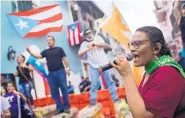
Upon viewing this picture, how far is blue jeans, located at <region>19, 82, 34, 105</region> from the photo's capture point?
3086mm

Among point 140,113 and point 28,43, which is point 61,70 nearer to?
point 28,43

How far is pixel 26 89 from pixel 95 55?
69 centimetres

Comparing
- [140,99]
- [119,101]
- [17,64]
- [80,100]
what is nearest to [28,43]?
[17,64]

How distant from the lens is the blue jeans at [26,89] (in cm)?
309

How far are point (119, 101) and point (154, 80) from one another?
5.96ft

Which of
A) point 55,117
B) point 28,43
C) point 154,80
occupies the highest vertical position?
point 28,43

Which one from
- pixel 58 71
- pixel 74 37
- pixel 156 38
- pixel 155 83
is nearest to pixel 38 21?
pixel 74 37

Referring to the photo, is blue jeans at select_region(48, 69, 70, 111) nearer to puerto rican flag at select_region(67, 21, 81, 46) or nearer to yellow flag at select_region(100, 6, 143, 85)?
puerto rican flag at select_region(67, 21, 81, 46)

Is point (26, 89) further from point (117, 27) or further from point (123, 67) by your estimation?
point (123, 67)

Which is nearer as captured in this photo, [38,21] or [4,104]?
[4,104]

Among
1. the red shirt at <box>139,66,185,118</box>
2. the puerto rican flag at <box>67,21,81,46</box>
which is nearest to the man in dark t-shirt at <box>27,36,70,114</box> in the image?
the puerto rican flag at <box>67,21,81,46</box>

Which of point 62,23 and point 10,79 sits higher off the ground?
point 62,23

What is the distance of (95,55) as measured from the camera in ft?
9.95

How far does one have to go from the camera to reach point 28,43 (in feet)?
10.2
